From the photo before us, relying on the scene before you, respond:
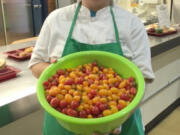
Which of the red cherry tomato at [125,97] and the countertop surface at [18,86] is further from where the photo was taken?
the countertop surface at [18,86]

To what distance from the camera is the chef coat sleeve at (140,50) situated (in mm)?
1062

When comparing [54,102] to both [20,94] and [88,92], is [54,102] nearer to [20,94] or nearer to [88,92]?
[88,92]

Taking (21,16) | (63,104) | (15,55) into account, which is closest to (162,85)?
(15,55)

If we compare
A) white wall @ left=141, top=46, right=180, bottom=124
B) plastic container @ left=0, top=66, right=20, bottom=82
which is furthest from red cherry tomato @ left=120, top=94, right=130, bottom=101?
white wall @ left=141, top=46, right=180, bottom=124

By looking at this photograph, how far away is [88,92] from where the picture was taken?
2.87 feet

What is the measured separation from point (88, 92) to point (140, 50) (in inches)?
12.4

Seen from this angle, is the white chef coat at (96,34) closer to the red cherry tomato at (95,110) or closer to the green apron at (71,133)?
the green apron at (71,133)

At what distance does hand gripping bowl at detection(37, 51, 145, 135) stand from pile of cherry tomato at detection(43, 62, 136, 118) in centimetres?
2

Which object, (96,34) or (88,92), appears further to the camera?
(96,34)

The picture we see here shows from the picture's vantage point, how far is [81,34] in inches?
44.1

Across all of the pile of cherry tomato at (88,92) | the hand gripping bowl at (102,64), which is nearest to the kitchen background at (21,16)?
the hand gripping bowl at (102,64)

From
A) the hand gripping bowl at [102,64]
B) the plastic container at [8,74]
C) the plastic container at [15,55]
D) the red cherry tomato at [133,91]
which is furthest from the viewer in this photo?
the plastic container at [15,55]

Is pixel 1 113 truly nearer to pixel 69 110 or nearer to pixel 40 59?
pixel 40 59

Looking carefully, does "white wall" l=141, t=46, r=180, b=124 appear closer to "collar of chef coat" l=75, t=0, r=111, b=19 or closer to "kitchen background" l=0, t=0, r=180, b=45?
"collar of chef coat" l=75, t=0, r=111, b=19
